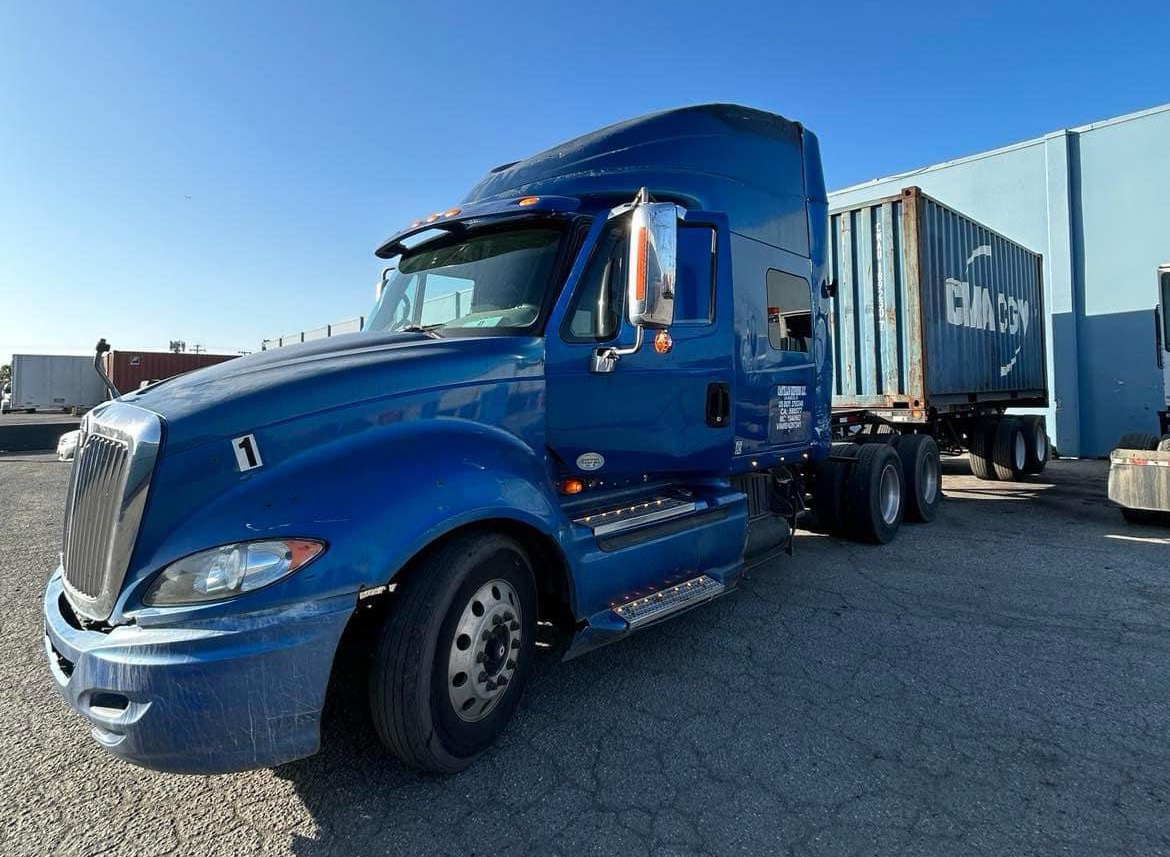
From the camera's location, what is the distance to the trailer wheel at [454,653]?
7.87 feet

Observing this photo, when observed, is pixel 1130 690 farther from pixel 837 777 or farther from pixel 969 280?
pixel 969 280

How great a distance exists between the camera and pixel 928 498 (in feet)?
25.5

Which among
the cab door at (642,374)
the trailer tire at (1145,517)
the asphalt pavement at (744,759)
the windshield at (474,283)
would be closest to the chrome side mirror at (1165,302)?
the trailer tire at (1145,517)

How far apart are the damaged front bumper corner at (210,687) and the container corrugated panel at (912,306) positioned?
24.4 feet

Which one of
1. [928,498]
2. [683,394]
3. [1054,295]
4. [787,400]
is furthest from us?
[1054,295]

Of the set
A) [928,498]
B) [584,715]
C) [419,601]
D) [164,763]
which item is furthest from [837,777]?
[928,498]

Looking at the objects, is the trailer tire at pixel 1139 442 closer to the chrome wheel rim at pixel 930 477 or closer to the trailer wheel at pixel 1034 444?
the trailer wheel at pixel 1034 444

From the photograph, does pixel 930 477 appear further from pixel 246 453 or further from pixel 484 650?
pixel 246 453

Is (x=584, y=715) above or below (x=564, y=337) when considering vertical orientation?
below

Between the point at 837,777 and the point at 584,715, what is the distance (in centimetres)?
116

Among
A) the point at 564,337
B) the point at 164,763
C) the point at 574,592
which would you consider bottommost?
the point at 164,763

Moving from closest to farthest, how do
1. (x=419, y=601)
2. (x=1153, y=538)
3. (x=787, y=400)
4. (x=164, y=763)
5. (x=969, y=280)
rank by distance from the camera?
(x=164, y=763) → (x=419, y=601) → (x=787, y=400) → (x=1153, y=538) → (x=969, y=280)

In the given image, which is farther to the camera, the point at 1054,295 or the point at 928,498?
the point at 1054,295

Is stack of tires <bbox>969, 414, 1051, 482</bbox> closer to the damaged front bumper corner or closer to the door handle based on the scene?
the door handle
